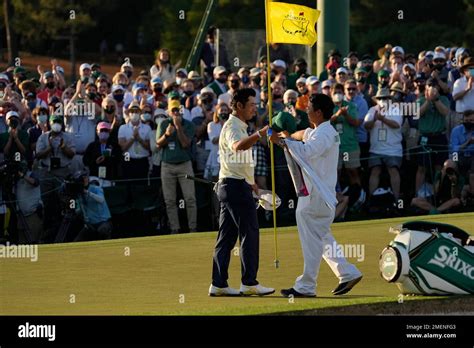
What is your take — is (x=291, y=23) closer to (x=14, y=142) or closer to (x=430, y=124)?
(x=14, y=142)

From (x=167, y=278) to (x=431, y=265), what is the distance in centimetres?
366

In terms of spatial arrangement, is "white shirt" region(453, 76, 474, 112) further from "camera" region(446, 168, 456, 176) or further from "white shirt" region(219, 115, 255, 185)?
"white shirt" region(219, 115, 255, 185)

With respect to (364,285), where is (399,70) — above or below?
above

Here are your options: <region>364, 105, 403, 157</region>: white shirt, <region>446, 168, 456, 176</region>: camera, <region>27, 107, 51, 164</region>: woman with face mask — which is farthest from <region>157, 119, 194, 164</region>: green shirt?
<region>446, 168, 456, 176</region>: camera

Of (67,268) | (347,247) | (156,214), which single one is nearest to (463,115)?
(156,214)

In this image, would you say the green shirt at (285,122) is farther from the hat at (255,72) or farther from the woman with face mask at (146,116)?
the hat at (255,72)

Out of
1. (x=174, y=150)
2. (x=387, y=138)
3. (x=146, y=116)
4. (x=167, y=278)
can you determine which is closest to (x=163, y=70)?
(x=146, y=116)

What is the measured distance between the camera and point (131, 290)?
16469 mm

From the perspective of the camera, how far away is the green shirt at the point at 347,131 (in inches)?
986

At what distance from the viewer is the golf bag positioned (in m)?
15.0

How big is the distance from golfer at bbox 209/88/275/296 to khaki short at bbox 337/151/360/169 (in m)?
9.26

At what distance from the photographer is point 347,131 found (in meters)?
25.1
